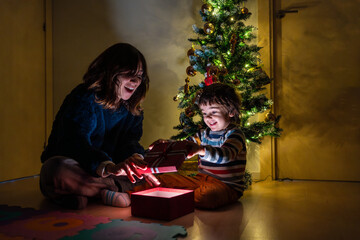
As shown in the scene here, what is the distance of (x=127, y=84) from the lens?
5.29ft

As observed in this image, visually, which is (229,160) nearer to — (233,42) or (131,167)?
(131,167)

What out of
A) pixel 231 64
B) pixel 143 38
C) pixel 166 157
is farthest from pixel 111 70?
pixel 143 38

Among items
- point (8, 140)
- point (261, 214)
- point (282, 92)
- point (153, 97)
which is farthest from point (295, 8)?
point (8, 140)

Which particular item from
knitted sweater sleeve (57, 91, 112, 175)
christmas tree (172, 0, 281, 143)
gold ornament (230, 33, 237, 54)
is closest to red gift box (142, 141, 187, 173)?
knitted sweater sleeve (57, 91, 112, 175)

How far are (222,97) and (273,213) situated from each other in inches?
25.5

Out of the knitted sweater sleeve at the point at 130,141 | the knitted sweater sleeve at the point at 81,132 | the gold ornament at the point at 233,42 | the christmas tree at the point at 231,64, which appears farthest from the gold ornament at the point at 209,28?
the knitted sweater sleeve at the point at 81,132

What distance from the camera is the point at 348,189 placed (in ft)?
6.84

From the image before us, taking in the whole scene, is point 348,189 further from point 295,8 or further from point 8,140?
point 8,140

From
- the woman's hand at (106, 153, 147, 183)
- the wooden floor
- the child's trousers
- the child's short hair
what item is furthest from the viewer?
the child's short hair

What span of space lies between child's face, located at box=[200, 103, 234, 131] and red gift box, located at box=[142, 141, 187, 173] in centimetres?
41

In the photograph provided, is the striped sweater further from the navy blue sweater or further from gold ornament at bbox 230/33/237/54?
gold ornament at bbox 230/33/237/54

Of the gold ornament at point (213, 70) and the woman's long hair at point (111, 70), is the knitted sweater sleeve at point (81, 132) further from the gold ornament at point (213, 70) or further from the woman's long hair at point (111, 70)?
the gold ornament at point (213, 70)

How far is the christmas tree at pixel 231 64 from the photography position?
6.99 feet

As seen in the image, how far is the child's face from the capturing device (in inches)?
67.0
